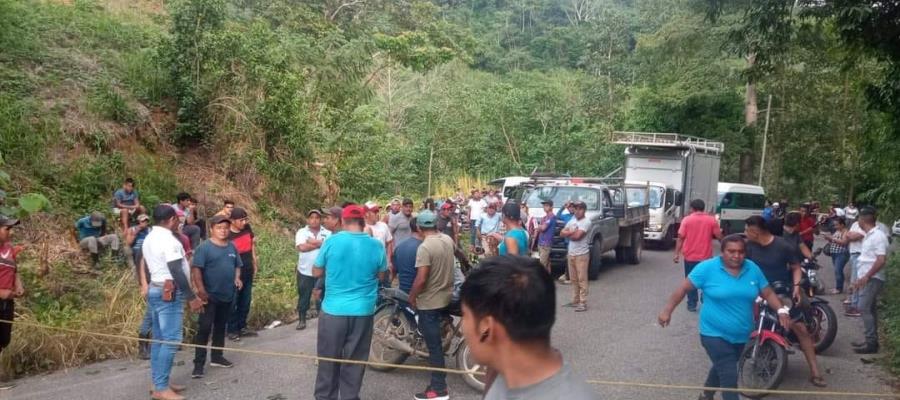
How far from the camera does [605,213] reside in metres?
15.0

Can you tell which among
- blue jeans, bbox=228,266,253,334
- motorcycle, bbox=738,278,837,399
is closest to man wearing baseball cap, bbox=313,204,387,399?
blue jeans, bbox=228,266,253,334

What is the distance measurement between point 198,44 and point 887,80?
40.2 ft

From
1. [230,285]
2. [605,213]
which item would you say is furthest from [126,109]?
[605,213]

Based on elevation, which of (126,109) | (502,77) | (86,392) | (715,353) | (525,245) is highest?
(502,77)

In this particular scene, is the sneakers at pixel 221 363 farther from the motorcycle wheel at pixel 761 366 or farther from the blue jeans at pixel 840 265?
the blue jeans at pixel 840 265

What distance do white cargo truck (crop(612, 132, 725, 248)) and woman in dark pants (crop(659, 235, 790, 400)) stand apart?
49.0ft

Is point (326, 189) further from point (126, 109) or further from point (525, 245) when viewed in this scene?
point (525, 245)

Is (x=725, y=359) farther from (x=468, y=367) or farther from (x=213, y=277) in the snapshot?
(x=213, y=277)

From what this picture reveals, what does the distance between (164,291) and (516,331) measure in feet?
16.2

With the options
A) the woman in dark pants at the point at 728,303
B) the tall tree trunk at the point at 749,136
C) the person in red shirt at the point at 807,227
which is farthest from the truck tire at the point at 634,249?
the tall tree trunk at the point at 749,136

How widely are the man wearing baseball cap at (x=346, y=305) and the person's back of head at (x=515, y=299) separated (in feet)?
11.7

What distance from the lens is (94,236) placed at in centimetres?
1066

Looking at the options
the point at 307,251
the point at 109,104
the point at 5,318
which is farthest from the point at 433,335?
the point at 109,104

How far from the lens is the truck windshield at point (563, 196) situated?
49.9ft
